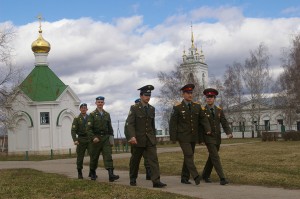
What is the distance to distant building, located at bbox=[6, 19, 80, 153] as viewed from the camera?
40.4 meters

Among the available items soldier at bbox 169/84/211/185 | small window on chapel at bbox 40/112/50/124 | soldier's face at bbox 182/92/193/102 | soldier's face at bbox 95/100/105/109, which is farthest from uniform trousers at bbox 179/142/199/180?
small window on chapel at bbox 40/112/50/124

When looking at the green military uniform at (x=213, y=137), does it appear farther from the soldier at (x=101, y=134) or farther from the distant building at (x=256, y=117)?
the distant building at (x=256, y=117)

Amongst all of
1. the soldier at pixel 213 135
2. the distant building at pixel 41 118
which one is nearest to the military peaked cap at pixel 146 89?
the soldier at pixel 213 135

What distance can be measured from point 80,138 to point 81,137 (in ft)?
0.12

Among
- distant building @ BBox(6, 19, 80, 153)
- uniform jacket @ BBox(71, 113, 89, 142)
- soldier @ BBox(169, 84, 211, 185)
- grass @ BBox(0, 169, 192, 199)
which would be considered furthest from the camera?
distant building @ BBox(6, 19, 80, 153)

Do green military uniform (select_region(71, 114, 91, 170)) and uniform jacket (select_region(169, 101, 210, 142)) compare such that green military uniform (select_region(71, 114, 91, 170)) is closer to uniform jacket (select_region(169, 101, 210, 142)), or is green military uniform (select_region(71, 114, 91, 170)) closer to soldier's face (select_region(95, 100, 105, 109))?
soldier's face (select_region(95, 100, 105, 109))

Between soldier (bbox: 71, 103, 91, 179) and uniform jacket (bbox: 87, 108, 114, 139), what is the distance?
866 mm

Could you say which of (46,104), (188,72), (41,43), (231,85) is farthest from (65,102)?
(231,85)

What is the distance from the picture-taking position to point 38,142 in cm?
4019

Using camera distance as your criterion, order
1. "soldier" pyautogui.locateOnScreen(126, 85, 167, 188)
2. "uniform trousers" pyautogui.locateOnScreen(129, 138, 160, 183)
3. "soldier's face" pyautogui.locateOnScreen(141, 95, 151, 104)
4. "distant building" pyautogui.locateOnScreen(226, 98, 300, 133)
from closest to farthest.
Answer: "uniform trousers" pyautogui.locateOnScreen(129, 138, 160, 183) → "soldier" pyautogui.locateOnScreen(126, 85, 167, 188) → "soldier's face" pyautogui.locateOnScreen(141, 95, 151, 104) → "distant building" pyautogui.locateOnScreen(226, 98, 300, 133)

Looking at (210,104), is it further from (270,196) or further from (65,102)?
(65,102)

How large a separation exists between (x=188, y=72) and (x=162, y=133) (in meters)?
9.28

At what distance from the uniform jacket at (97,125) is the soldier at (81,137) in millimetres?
866

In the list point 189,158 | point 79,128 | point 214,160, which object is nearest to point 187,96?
point 189,158
